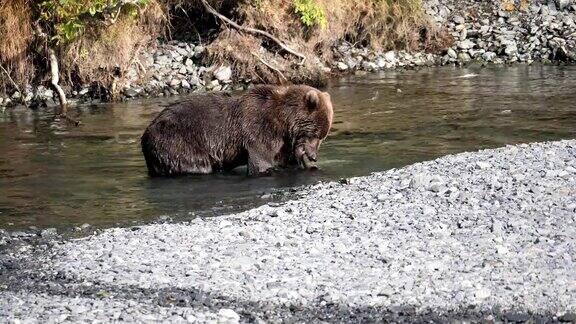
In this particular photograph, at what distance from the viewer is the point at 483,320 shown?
686cm

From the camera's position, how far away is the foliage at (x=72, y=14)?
18750mm

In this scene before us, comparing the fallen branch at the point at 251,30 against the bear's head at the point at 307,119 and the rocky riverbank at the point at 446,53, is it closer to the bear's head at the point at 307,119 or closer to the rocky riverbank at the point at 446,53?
the rocky riverbank at the point at 446,53

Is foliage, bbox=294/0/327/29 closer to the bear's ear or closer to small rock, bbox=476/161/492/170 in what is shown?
the bear's ear

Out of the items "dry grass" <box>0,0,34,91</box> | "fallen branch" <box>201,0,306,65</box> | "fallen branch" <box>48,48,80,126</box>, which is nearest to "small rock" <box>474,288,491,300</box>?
"fallen branch" <box>48,48,80,126</box>

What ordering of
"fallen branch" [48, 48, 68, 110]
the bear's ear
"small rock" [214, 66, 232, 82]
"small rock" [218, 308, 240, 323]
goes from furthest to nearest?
"small rock" [214, 66, 232, 82]
"fallen branch" [48, 48, 68, 110]
the bear's ear
"small rock" [218, 308, 240, 323]

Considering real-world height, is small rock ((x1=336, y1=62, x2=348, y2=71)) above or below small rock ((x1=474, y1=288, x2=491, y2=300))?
below

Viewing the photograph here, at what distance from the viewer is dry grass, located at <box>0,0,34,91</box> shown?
18.8 metres

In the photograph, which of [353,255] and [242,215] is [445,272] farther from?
[242,215]

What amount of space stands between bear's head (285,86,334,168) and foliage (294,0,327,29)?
27.9ft

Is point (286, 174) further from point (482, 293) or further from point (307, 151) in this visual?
point (482, 293)

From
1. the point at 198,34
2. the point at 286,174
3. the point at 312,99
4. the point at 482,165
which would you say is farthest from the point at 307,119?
the point at 198,34

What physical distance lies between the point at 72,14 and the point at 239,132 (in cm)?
741

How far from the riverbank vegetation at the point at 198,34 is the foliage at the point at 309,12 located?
0.02m

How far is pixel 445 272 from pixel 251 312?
1679 mm
